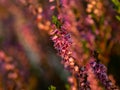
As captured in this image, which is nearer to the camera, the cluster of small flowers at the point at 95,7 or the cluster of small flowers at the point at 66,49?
the cluster of small flowers at the point at 66,49

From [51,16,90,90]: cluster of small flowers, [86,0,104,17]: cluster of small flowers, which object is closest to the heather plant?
[86,0,104,17]: cluster of small flowers

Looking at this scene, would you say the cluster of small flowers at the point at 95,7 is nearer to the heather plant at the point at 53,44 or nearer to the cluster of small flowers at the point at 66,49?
the heather plant at the point at 53,44

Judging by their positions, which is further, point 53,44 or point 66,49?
point 53,44

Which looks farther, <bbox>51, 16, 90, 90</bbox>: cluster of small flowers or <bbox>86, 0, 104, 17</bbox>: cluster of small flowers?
<bbox>86, 0, 104, 17</bbox>: cluster of small flowers

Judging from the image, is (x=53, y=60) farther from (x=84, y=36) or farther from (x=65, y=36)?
(x=65, y=36)

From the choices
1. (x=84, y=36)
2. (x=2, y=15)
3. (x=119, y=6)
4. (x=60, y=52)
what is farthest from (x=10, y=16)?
(x=60, y=52)

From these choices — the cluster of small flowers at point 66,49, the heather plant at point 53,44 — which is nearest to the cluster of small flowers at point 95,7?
the heather plant at point 53,44

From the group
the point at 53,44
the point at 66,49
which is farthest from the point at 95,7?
the point at 66,49

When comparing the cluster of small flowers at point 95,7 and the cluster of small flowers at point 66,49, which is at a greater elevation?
the cluster of small flowers at point 95,7

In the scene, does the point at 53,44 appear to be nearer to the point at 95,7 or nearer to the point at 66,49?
the point at 95,7

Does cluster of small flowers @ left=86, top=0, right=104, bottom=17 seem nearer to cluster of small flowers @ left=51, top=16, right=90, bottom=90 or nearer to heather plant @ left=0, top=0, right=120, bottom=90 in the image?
heather plant @ left=0, top=0, right=120, bottom=90

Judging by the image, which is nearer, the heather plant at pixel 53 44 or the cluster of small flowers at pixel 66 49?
the cluster of small flowers at pixel 66 49

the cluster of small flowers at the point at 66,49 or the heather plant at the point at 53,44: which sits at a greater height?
the heather plant at the point at 53,44

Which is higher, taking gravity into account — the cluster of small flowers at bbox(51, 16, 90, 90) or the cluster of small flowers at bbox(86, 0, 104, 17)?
the cluster of small flowers at bbox(86, 0, 104, 17)
